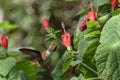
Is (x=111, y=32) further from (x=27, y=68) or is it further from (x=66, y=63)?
(x=27, y=68)

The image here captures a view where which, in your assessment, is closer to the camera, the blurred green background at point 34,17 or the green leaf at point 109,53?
the green leaf at point 109,53

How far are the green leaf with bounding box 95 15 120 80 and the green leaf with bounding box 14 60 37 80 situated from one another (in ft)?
1.44

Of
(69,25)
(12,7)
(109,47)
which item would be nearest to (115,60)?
(109,47)

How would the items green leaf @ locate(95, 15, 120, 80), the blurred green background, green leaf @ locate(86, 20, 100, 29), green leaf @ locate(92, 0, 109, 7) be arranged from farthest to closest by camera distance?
the blurred green background
green leaf @ locate(92, 0, 109, 7)
green leaf @ locate(86, 20, 100, 29)
green leaf @ locate(95, 15, 120, 80)

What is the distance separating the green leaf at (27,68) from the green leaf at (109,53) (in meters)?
0.44

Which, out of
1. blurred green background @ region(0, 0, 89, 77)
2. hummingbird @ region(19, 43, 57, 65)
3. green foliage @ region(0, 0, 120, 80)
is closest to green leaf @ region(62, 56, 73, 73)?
green foliage @ region(0, 0, 120, 80)

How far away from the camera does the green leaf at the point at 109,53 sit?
104cm

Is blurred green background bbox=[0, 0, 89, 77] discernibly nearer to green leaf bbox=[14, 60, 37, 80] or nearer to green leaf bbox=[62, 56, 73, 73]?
green leaf bbox=[14, 60, 37, 80]

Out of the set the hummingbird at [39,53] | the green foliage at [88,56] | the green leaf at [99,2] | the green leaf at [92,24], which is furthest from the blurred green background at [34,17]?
the green leaf at [92,24]

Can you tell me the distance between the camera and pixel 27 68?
147cm

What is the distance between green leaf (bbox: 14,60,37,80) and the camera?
1.46 m

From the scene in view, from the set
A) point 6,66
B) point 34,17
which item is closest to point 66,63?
point 6,66

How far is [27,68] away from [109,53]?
1.61 ft

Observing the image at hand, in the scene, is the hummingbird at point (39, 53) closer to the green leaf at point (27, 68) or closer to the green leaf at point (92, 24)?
the green leaf at point (27, 68)
